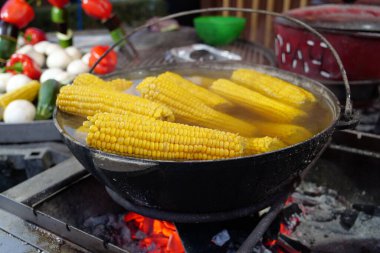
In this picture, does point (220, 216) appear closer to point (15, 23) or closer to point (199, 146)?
point (199, 146)

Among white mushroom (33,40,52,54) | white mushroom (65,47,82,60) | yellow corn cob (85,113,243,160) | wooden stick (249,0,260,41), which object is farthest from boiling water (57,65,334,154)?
wooden stick (249,0,260,41)

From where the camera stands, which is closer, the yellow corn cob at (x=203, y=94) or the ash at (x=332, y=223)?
the yellow corn cob at (x=203, y=94)

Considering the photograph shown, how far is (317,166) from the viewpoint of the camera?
248cm

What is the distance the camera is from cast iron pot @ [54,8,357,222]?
119cm

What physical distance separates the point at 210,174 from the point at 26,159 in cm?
171

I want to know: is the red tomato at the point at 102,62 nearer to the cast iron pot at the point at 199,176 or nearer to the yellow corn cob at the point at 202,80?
the yellow corn cob at the point at 202,80

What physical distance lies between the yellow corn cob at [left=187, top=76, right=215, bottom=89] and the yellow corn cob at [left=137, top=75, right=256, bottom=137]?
0.34 meters

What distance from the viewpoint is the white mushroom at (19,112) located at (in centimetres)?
277

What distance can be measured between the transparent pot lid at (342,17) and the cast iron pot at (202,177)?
1086mm

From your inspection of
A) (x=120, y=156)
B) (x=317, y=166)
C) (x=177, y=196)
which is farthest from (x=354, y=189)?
(x=120, y=156)

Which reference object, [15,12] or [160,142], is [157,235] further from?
[15,12]

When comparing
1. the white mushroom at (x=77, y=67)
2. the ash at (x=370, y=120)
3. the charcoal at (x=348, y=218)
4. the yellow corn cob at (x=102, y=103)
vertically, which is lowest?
the charcoal at (x=348, y=218)

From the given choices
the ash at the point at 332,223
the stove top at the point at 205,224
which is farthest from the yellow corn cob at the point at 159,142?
the ash at the point at 332,223

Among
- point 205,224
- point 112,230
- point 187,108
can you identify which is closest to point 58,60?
point 112,230
